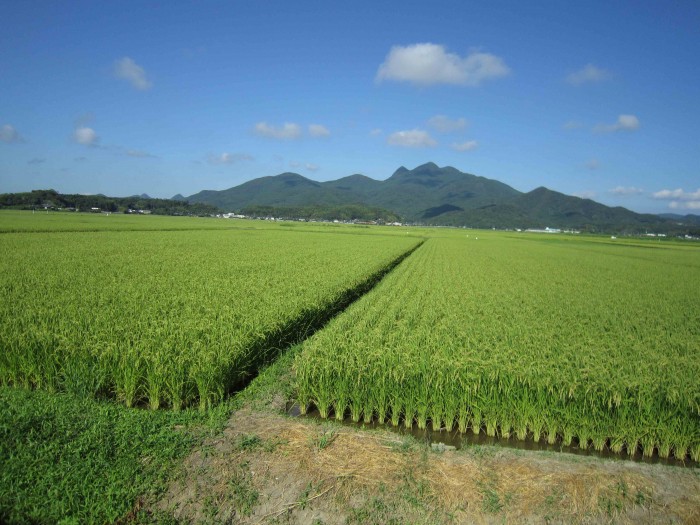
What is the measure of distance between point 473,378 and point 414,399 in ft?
3.15

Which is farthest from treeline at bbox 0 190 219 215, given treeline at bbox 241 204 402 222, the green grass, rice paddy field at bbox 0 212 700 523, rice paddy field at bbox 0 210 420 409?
the green grass

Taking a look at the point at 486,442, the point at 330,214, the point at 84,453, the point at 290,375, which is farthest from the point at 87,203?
the point at 486,442

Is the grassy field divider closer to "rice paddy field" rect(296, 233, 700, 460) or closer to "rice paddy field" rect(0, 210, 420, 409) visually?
"rice paddy field" rect(0, 210, 420, 409)

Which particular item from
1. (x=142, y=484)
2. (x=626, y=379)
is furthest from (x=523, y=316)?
(x=142, y=484)

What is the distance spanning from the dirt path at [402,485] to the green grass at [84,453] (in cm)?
30

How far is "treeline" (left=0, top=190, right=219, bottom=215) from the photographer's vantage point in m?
110

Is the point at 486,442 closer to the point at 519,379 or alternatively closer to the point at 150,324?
the point at 519,379

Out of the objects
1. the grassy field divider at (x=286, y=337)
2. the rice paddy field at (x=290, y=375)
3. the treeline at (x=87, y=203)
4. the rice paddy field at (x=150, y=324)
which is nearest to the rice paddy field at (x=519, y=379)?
the rice paddy field at (x=290, y=375)

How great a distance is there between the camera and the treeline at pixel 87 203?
110 meters

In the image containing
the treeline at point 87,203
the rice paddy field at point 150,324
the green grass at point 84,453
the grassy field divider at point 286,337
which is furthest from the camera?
the treeline at point 87,203

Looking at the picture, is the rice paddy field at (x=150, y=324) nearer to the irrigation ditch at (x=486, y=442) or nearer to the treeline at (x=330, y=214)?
the irrigation ditch at (x=486, y=442)

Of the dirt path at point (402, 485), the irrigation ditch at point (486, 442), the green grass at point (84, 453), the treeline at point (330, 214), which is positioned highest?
the treeline at point (330, 214)

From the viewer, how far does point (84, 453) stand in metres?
4.86

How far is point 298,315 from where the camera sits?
10422 millimetres
